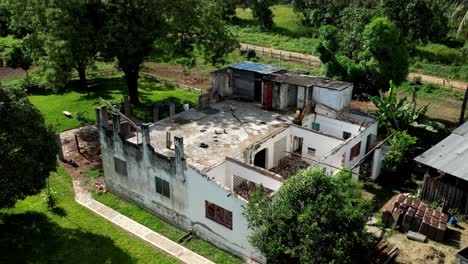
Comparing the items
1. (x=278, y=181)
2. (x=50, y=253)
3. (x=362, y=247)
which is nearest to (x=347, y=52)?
(x=278, y=181)

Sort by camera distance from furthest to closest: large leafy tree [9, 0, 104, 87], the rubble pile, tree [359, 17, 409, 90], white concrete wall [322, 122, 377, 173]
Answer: tree [359, 17, 409, 90], large leafy tree [9, 0, 104, 87], the rubble pile, white concrete wall [322, 122, 377, 173]

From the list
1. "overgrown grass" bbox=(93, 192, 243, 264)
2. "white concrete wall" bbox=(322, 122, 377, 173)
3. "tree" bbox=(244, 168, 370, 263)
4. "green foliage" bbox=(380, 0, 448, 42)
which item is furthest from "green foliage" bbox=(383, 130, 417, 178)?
"green foliage" bbox=(380, 0, 448, 42)

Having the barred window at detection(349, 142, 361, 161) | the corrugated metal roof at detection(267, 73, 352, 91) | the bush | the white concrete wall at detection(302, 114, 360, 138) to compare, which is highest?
the corrugated metal roof at detection(267, 73, 352, 91)

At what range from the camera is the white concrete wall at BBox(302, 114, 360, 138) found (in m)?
29.5

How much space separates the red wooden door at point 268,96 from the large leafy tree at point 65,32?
1365 centimetres

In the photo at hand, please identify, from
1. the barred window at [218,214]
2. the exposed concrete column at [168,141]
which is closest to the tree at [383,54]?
the exposed concrete column at [168,141]

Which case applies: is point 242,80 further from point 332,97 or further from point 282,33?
point 282,33

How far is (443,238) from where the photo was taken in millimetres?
24125

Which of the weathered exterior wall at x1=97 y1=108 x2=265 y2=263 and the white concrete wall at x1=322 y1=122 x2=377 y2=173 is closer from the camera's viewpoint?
the weathered exterior wall at x1=97 y1=108 x2=265 y2=263

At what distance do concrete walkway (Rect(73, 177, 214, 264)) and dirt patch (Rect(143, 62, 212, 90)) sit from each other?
2333 cm

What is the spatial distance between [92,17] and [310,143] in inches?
788

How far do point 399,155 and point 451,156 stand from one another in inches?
126

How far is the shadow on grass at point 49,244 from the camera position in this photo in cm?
2316

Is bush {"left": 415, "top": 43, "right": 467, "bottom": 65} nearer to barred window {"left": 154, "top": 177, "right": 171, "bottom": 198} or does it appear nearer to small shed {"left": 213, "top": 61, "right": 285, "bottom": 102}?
small shed {"left": 213, "top": 61, "right": 285, "bottom": 102}
